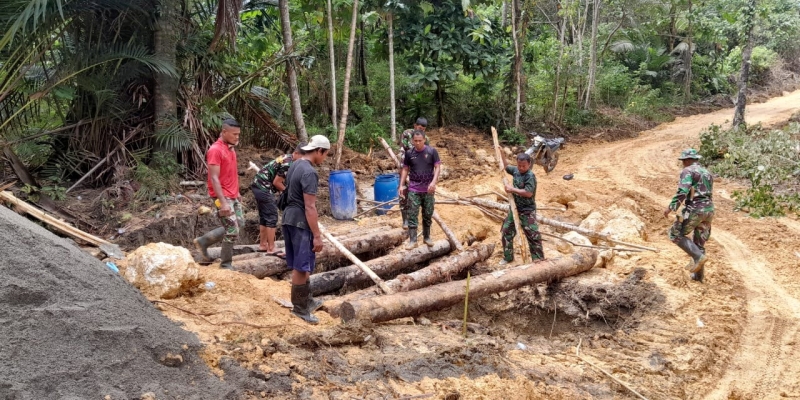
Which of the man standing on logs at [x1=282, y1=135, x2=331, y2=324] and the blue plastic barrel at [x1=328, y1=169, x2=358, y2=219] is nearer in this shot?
the man standing on logs at [x1=282, y1=135, x2=331, y2=324]

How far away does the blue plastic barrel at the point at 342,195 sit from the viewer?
1027 cm

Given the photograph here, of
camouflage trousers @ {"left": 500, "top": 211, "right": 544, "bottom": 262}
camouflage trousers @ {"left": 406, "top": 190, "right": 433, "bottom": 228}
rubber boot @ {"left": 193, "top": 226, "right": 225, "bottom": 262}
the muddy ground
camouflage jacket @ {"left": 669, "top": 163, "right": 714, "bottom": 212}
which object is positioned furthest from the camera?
camouflage trousers @ {"left": 406, "top": 190, "right": 433, "bottom": 228}

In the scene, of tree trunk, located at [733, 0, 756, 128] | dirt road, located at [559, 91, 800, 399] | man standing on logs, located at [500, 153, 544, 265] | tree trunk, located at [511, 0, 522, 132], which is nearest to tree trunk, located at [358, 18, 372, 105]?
tree trunk, located at [511, 0, 522, 132]

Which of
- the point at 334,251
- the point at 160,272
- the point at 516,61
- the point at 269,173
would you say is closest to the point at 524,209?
the point at 334,251

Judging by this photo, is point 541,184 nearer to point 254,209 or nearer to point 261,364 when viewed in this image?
point 254,209

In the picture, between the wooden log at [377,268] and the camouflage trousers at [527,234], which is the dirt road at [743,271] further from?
the wooden log at [377,268]

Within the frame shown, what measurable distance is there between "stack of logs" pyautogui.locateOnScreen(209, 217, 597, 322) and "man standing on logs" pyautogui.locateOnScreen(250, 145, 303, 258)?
0.25 meters

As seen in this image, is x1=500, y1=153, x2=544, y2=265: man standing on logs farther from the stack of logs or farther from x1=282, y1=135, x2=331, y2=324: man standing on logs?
x1=282, y1=135, x2=331, y2=324: man standing on logs

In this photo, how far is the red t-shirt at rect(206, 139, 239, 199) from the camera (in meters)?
6.63

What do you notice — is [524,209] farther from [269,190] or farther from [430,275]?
[269,190]

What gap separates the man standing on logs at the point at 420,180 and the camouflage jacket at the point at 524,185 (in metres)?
1.07

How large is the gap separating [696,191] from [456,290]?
3.49m

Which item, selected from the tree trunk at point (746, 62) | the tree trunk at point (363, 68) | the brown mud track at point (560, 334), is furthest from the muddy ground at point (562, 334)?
the tree trunk at point (363, 68)

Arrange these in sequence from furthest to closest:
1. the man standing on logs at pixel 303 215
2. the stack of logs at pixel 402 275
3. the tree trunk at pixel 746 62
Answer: the tree trunk at pixel 746 62 → the stack of logs at pixel 402 275 → the man standing on logs at pixel 303 215
